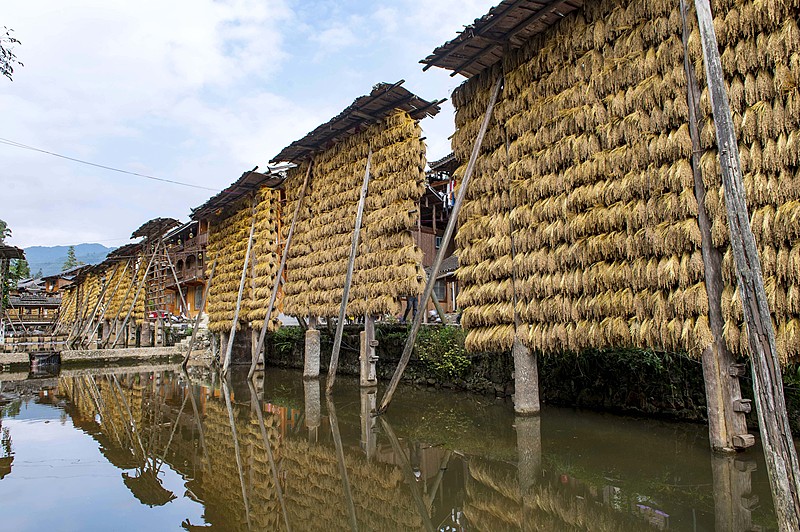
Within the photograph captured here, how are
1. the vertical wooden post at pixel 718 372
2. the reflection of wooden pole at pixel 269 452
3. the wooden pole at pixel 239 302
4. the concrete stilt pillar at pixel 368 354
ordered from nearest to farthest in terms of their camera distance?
1. the reflection of wooden pole at pixel 269 452
2. the vertical wooden post at pixel 718 372
3. the concrete stilt pillar at pixel 368 354
4. the wooden pole at pixel 239 302

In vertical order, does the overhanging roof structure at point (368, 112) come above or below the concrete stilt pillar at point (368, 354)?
above

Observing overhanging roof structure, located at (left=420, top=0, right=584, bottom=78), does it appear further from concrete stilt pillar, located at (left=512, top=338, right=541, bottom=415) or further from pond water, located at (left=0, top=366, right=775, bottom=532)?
pond water, located at (left=0, top=366, right=775, bottom=532)

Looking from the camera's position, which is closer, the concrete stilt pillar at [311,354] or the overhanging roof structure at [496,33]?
the overhanging roof structure at [496,33]

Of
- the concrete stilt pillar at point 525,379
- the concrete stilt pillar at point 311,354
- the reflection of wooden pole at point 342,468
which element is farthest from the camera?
the concrete stilt pillar at point 311,354

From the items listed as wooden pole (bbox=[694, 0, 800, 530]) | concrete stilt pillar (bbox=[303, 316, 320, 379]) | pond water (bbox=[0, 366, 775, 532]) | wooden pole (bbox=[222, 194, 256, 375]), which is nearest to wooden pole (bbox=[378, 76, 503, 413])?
pond water (bbox=[0, 366, 775, 532])

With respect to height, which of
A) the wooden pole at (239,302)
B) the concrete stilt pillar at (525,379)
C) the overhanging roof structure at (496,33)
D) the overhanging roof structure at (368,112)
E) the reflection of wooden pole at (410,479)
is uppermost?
the overhanging roof structure at (368,112)

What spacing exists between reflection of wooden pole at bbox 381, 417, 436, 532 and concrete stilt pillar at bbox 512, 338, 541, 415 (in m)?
2.24

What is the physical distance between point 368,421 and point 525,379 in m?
2.75

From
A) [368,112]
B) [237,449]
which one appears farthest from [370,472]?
[368,112]

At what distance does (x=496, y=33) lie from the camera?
8.84m

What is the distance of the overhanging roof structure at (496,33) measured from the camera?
8.16 meters

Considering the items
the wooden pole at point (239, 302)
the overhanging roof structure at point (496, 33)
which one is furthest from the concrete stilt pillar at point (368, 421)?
Answer: the wooden pole at point (239, 302)

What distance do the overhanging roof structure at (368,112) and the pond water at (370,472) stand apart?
671 cm

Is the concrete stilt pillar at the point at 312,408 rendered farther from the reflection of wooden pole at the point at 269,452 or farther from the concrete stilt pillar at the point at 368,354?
the concrete stilt pillar at the point at 368,354
